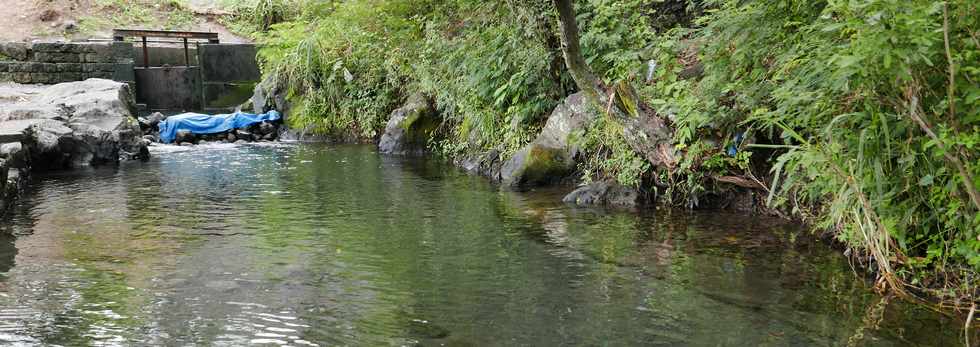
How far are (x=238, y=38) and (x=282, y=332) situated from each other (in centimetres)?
2358

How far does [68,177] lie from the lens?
41.3 feet

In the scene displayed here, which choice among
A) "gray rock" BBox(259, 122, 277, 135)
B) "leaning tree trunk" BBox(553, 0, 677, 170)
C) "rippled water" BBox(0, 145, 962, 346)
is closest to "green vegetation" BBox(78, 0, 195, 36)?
"gray rock" BBox(259, 122, 277, 135)

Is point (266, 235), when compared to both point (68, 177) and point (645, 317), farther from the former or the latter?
point (68, 177)

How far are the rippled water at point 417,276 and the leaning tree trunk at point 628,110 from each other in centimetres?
67

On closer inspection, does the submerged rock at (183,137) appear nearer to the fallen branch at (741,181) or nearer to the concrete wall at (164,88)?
the concrete wall at (164,88)

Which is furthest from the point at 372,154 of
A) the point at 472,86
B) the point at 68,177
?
the point at 68,177

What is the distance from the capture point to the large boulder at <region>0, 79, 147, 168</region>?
43.5 ft

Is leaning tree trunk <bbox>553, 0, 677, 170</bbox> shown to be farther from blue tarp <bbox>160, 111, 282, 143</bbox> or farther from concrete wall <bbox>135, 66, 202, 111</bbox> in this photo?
concrete wall <bbox>135, 66, 202, 111</bbox>

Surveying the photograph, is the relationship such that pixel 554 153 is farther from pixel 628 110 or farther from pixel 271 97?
pixel 271 97

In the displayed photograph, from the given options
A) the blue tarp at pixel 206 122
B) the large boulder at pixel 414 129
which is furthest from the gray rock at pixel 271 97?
the large boulder at pixel 414 129

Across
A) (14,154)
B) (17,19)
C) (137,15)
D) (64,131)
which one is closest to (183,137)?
(64,131)

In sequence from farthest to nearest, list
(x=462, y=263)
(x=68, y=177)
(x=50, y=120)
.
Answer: (x=50, y=120) < (x=68, y=177) < (x=462, y=263)

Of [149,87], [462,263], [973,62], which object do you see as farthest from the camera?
[149,87]

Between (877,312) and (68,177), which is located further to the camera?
(68,177)
